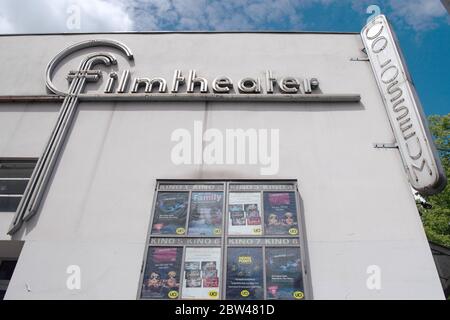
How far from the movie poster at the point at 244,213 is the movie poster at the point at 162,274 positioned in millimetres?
1162

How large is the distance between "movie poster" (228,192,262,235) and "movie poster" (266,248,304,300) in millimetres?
563

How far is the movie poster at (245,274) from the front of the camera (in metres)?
5.45

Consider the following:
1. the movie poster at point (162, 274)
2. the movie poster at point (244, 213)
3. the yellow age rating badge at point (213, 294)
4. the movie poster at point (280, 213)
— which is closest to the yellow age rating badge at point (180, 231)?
the movie poster at point (162, 274)

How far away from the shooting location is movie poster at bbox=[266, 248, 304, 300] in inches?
214

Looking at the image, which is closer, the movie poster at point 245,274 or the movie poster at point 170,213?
the movie poster at point 245,274

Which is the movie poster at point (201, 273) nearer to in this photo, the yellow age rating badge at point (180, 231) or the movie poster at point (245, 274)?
→ the movie poster at point (245, 274)

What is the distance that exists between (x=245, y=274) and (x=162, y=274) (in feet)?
4.83

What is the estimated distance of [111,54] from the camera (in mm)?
9617

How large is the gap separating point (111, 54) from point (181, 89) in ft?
8.66

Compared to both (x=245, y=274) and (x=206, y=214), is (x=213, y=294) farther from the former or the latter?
(x=206, y=214)

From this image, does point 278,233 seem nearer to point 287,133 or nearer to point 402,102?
point 287,133

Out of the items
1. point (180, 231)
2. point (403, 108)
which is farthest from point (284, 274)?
point (403, 108)
